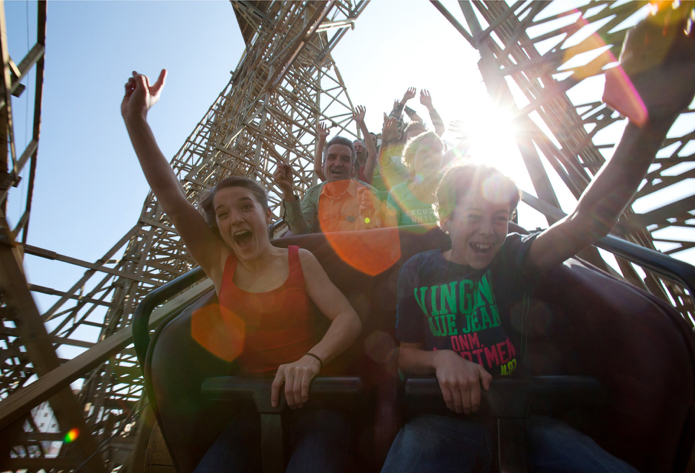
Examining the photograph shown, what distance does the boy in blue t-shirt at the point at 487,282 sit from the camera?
605 millimetres

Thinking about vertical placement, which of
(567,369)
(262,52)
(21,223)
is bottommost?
(567,369)

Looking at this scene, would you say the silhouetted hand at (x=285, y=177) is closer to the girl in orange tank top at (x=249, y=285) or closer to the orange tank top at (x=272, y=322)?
the girl in orange tank top at (x=249, y=285)

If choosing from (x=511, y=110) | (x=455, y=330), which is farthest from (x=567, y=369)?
(x=511, y=110)

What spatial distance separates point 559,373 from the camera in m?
0.94

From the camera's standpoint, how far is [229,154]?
5.83 metres

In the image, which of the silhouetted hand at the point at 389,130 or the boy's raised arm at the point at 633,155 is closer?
the boy's raised arm at the point at 633,155

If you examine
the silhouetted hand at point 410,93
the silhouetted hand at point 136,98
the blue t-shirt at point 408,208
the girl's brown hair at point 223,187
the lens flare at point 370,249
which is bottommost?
the lens flare at point 370,249

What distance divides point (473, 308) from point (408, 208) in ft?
4.05

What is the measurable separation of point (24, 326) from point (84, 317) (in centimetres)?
474

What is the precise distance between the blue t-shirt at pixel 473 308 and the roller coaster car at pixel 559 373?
85 millimetres

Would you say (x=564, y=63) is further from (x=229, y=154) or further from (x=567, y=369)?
(x=229, y=154)

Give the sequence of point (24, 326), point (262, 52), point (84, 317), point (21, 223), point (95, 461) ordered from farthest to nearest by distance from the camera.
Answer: point (262, 52) < point (84, 317) < point (21, 223) < point (24, 326) < point (95, 461)

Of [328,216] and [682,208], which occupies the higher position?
[328,216]

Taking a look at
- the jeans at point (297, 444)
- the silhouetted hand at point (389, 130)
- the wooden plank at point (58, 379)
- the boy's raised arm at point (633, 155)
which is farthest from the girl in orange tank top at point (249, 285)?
the silhouetted hand at point (389, 130)
